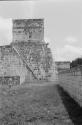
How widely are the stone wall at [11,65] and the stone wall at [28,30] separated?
595 cm

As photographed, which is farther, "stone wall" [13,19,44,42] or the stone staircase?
"stone wall" [13,19,44,42]

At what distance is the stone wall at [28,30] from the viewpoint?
113 ft

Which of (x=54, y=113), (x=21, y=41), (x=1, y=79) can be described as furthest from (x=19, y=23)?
(x=54, y=113)

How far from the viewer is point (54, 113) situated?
782cm

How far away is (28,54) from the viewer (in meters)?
33.3

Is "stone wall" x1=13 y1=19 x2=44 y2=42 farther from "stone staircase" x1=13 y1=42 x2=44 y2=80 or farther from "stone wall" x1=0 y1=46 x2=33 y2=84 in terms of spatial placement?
"stone wall" x1=0 y1=46 x2=33 y2=84

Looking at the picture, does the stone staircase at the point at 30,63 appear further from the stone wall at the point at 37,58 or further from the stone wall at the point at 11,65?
the stone wall at the point at 11,65

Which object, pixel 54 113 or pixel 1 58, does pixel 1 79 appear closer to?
pixel 1 58

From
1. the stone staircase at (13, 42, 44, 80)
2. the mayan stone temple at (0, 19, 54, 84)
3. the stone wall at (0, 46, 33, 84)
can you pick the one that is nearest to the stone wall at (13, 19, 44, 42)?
the mayan stone temple at (0, 19, 54, 84)

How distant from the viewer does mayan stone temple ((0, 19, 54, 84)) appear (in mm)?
27797

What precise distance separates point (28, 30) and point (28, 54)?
400 centimetres

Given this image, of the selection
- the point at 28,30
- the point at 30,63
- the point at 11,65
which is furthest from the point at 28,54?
the point at 11,65

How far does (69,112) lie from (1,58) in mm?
22636

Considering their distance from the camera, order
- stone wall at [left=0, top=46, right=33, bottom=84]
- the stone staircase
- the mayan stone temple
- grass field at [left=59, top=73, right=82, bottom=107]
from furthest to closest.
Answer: the stone staircase
the mayan stone temple
stone wall at [left=0, top=46, right=33, bottom=84]
grass field at [left=59, top=73, right=82, bottom=107]
